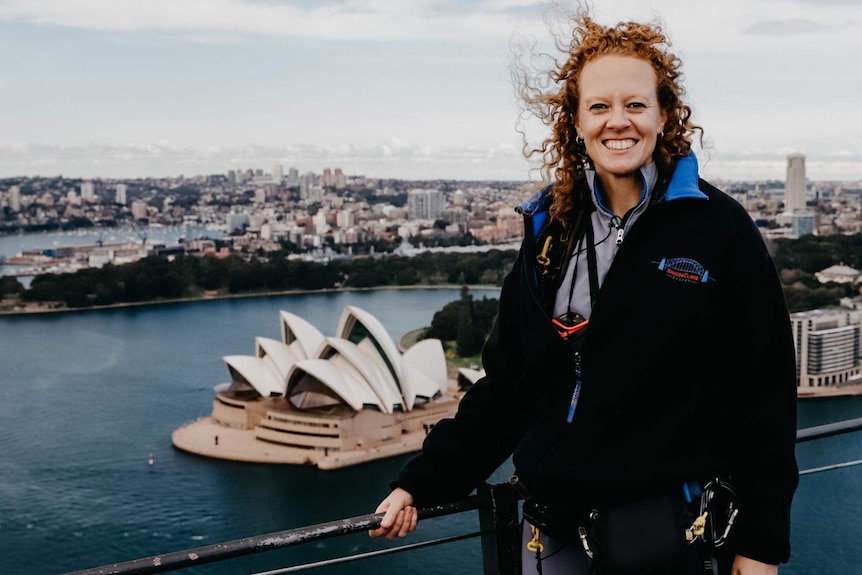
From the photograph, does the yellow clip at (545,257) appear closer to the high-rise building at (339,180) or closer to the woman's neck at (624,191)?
the woman's neck at (624,191)

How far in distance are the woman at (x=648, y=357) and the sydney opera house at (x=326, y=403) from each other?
10.5m

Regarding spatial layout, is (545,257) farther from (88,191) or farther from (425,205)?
(88,191)

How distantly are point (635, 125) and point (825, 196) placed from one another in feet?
184

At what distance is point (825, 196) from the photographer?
52500 millimetres

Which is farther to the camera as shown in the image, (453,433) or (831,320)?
(831,320)

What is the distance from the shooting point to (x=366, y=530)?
31.5 inches

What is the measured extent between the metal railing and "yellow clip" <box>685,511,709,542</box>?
184mm

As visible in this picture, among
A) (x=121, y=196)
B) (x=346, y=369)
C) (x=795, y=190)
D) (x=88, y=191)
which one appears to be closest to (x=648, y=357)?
(x=346, y=369)

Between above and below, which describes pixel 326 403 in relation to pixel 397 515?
below

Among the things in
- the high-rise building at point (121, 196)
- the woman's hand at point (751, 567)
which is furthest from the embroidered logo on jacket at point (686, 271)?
the high-rise building at point (121, 196)

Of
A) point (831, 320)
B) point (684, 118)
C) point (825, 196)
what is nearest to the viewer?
point (684, 118)

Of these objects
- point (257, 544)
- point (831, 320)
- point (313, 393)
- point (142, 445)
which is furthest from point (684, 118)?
point (831, 320)

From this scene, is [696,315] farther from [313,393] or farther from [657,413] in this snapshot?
[313,393]

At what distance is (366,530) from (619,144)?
1.23ft
